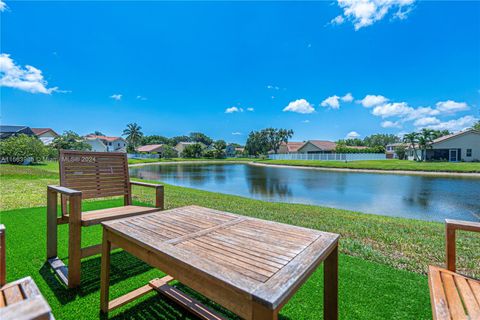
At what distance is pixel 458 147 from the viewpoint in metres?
28.5

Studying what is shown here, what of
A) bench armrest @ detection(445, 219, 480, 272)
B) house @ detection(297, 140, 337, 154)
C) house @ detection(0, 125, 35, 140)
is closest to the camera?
bench armrest @ detection(445, 219, 480, 272)

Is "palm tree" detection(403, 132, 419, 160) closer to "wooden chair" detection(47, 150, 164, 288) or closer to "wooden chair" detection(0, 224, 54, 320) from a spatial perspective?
"wooden chair" detection(47, 150, 164, 288)

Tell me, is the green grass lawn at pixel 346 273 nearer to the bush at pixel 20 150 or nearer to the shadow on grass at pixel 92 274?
the shadow on grass at pixel 92 274

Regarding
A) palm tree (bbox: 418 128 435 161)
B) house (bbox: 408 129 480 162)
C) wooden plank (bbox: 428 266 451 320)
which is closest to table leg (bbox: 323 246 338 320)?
wooden plank (bbox: 428 266 451 320)

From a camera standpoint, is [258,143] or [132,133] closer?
[132,133]

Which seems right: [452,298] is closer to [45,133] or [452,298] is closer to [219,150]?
[219,150]

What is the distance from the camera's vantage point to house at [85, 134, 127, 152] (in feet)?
147

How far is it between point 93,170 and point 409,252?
423 cm

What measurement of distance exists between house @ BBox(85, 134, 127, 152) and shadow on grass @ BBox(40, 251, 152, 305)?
49403 millimetres

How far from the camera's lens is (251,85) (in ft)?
115

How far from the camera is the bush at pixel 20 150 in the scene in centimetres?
2149

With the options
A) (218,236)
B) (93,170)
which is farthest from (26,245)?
(218,236)

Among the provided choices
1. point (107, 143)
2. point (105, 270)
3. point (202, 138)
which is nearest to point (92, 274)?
point (105, 270)

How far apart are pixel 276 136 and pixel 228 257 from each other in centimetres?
5693
